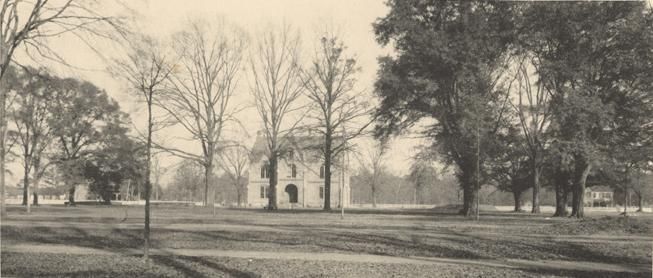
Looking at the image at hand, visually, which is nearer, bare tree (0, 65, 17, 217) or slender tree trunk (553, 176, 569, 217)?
bare tree (0, 65, 17, 217)

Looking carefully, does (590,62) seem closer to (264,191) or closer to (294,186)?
(294,186)

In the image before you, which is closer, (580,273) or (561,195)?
(580,273)

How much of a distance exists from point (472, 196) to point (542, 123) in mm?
6935

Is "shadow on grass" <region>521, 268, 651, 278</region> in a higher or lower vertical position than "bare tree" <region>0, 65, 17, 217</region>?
lower

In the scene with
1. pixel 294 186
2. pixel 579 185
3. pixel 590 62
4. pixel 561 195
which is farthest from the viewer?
pixel 294 186

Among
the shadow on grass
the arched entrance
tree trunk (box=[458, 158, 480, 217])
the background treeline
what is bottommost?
the arched entrance

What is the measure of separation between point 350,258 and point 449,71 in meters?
18.6

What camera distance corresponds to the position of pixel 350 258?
524 inches

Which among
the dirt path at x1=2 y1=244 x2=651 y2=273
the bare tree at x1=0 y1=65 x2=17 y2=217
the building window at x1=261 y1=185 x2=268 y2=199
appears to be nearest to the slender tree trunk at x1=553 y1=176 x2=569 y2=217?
the dirt path at x1=2 y1=244 x2=651 y2=273

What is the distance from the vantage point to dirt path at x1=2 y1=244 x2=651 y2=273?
12.7 metres

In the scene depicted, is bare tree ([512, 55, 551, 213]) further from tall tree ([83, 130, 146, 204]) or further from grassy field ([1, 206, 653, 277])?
tall tree ([83, 130, 146, 204])

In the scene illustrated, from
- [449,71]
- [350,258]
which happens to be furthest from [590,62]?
[350,258]

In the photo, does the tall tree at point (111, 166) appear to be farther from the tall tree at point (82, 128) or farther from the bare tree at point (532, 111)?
the bare tree at point (532, 111)

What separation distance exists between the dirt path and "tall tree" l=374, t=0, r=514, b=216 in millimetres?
15405
